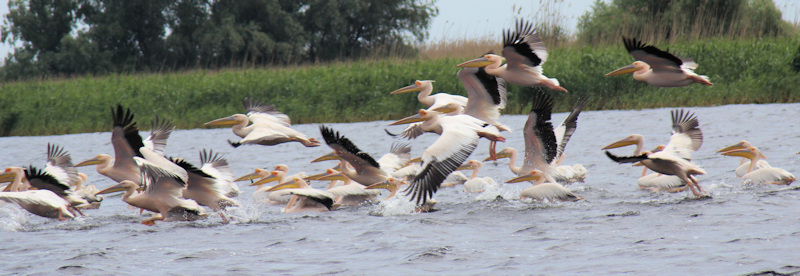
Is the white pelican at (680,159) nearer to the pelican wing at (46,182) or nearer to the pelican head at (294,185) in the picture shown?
the pelican head at (294,185)

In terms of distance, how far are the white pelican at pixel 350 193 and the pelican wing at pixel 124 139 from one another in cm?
196

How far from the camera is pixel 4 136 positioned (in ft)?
64.0

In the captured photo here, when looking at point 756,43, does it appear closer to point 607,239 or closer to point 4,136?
point 607,239

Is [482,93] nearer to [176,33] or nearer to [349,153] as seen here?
[349,153]

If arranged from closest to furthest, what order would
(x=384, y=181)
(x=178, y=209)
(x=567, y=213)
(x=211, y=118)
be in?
1. (x=567, y=213)
2. (x=178, y=209)
3. (x=384, y=181)
4. (x=211, y=118)

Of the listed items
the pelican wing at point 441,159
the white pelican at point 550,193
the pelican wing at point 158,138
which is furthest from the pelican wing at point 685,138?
the pelican wing at point 158,138

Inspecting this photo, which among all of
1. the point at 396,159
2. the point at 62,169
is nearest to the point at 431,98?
the point at 396,159

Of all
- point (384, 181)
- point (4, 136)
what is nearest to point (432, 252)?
point (384, 181)

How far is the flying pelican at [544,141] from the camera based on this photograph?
8.15 metres

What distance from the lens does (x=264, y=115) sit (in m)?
9.88

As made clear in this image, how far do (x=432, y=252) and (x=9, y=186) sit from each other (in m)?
5.53

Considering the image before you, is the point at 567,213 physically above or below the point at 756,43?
below

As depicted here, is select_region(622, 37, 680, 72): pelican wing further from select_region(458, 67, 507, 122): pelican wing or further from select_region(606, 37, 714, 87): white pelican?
select_region(458, 67, 507, 122): pelican wing

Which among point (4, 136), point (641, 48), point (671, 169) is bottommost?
point (4, 136)
